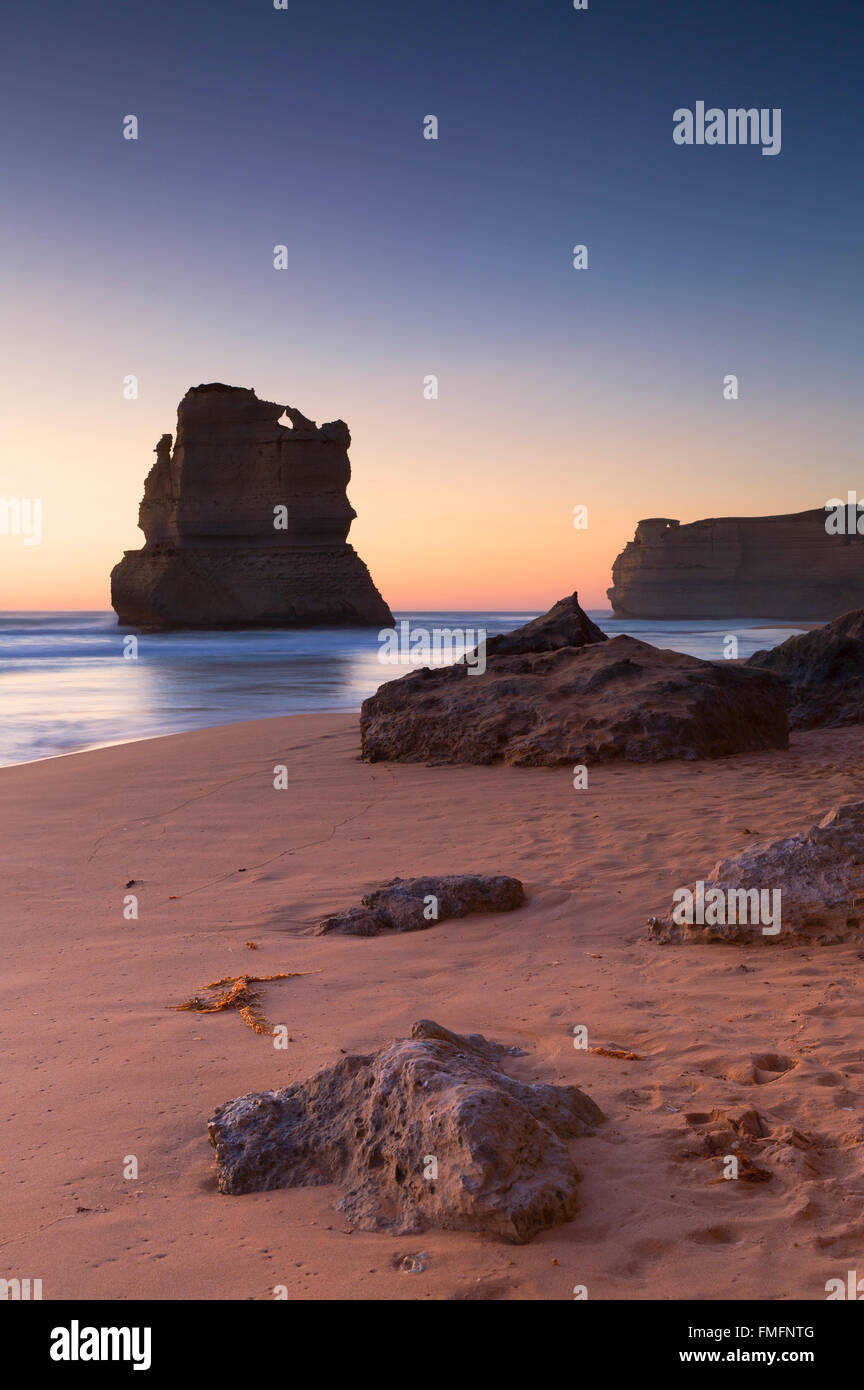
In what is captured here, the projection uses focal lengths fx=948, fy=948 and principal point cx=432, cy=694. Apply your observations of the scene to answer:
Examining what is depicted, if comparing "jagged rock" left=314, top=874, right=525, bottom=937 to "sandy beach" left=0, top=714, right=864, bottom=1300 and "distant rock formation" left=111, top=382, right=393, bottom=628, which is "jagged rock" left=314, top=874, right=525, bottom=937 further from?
"distant rock formation" left=111, top=382, right=393, bottom=628

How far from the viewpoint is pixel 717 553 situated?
80875 mm

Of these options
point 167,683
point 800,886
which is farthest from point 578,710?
point 167,683

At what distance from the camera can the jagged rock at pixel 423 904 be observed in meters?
4.14

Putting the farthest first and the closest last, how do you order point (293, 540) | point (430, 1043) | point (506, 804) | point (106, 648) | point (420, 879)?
point (293, 540) → point (106, 648) → point (506, 804) → point (420, 879) → point (430, 1043)

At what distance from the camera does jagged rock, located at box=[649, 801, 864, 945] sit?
3695mm

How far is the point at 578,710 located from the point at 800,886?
14.4 feet

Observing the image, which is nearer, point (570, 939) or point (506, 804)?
point (570, 939)

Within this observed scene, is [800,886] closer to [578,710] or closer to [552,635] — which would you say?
[578,710]

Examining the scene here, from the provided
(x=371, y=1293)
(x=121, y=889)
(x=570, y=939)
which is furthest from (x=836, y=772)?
(x=371, y=1293)

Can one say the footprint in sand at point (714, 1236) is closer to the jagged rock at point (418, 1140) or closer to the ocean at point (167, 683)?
the jagged rock at point (418, 1140)

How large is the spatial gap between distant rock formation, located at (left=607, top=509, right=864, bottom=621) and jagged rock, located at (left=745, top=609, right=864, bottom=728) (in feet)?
231

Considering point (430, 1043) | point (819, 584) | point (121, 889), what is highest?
point (819, 584)

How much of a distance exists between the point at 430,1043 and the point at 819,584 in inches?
3249
